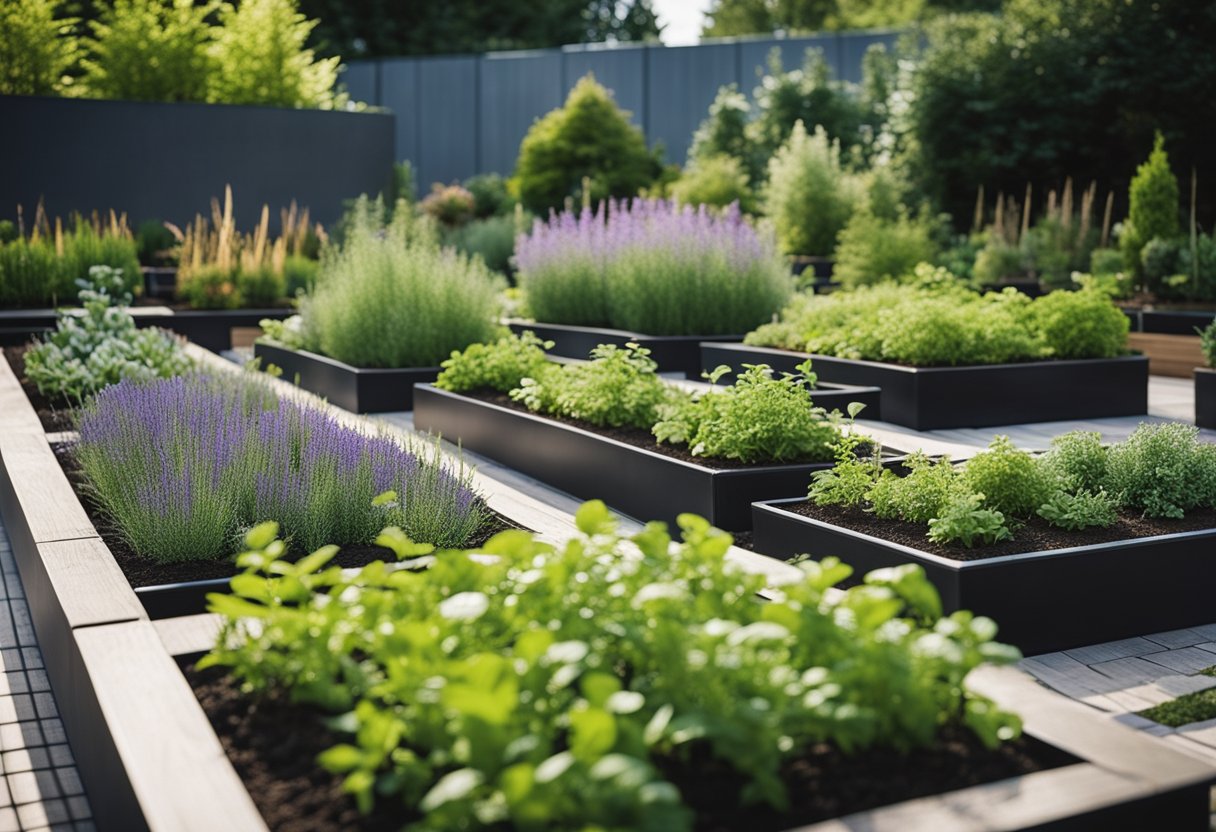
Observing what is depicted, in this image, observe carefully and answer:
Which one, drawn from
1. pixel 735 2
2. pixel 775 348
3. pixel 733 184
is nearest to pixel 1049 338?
pixel 775 348

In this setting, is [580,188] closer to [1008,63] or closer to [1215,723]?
[1008,63]

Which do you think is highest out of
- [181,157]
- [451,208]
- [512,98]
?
[512,98]

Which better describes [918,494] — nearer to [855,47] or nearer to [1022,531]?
[1022,531]

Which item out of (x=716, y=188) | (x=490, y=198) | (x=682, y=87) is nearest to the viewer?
(x=716, y=188)

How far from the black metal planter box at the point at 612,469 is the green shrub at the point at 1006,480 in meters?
0.80

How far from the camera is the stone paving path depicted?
8.43ft

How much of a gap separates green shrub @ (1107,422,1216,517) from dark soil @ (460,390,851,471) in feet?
3.27

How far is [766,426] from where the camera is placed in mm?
4441

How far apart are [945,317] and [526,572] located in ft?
16.3

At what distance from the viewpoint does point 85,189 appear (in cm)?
1486

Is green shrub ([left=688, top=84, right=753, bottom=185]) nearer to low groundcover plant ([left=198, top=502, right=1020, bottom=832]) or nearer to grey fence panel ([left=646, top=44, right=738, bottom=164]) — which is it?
grey fence panel ([left=646, top=44, right=738, bottom=164])

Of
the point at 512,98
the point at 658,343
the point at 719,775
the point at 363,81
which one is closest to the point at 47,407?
the point at 658,343

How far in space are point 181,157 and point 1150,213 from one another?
1091 centimetres

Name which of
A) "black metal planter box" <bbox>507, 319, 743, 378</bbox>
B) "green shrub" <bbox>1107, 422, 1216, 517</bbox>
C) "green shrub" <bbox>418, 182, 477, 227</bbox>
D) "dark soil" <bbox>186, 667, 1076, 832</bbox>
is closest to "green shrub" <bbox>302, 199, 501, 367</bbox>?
"black metal planter box" <bbox>507, 319, 743, 378</bbox>
